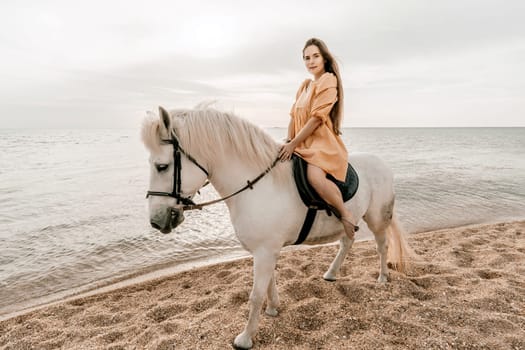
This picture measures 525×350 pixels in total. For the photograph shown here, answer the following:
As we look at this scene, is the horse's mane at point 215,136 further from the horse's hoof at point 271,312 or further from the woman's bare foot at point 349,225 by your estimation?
the horse's hoof at point 271,312

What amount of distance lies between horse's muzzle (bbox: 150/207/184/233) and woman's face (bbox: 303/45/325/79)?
6.24 feet

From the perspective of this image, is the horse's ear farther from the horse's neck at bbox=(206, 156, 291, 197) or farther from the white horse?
the horse's neck at bbox=(206, 156, 291, 197)

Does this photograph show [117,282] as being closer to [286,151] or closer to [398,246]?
[286,151]

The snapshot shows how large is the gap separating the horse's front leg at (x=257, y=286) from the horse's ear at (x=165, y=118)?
1351mm

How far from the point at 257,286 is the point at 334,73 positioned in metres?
2.23

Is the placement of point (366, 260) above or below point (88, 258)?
above

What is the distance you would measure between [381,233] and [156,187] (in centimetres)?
302

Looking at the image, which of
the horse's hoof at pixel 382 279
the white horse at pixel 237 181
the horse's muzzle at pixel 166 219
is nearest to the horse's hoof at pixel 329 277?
the horse's hoof at pixel 382 279

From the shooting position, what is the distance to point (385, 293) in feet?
11.8

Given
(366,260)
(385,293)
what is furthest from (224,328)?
(366,260)

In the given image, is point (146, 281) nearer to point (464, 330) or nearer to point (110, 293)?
point (110, 293)

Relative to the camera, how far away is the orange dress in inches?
102

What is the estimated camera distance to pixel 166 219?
2252mm

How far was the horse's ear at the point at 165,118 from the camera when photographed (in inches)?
83.8
